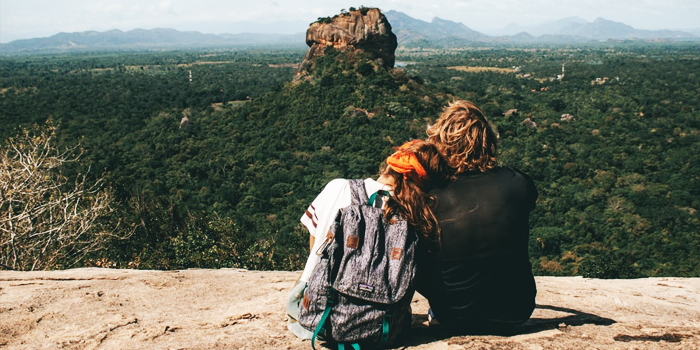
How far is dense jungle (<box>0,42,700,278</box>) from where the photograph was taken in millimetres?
16156

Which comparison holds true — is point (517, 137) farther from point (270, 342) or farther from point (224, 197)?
point (270, 342)

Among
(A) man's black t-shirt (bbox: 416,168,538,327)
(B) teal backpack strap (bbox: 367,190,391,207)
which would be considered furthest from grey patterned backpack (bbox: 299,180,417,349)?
(A) man's black t-shirt (bbox: 416,168,538,327)

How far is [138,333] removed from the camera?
4.10m

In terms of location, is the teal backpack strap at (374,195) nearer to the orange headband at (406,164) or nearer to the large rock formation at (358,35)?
the orange headband at (406,164)

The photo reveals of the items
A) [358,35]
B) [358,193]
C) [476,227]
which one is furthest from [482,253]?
[358,35]

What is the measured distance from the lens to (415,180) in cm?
323

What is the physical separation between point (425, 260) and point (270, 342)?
140 cm

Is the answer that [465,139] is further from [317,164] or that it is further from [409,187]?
[317,164]

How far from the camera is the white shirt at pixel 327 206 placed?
337 cm

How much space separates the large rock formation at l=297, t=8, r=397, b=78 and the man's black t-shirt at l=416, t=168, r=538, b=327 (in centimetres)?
3500

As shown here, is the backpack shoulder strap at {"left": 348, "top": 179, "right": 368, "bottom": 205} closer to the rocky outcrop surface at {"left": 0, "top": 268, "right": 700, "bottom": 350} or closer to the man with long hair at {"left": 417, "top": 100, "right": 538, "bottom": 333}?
the man with long hair at {"left": 417, "top": 100, "right": 538, "bottom": 333}

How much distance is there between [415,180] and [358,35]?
116 feet

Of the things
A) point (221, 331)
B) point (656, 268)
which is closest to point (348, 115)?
point (656, 268)

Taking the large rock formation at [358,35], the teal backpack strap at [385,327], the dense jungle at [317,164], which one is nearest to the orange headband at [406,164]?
the teal backpack strap at [385,327]
